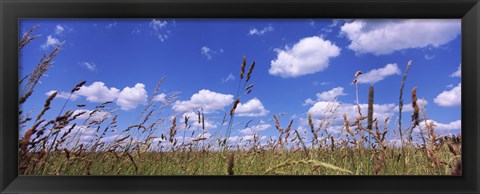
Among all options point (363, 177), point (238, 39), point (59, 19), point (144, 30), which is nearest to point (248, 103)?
point (238, 39)

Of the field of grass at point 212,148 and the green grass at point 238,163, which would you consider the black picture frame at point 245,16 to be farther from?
the green grass at point 238,163

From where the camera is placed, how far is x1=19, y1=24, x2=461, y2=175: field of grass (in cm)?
176

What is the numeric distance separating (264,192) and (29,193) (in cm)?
87

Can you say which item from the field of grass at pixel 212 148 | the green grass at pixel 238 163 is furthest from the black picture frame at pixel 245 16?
the green grass at pixel 238 163

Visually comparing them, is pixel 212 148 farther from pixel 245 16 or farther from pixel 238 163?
pixel 245 16

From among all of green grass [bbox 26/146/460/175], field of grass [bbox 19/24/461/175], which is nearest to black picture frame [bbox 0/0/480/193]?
field of grass [bbox 19/24/461/175]

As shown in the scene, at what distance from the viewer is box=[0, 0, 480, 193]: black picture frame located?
1.52 m

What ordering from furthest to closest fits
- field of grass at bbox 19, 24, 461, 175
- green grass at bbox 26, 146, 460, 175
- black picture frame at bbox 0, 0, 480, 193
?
green grass at bbox 26, 146, 460, 175 → field of grass at bbox 19, 24, 461, 175 → black picture frame at bbox 0, 0, 480, 193

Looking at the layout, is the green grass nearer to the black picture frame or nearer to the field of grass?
the field of grass

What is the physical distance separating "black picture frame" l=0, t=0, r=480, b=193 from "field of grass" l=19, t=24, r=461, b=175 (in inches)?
3.7

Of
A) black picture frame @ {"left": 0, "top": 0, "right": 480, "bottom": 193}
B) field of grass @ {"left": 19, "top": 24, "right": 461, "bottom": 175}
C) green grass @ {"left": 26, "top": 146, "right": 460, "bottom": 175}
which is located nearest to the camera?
black picture frame @ {"left": 0, "top": 0, "right": 480, "bottom": 193}

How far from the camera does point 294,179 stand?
5.02 feet

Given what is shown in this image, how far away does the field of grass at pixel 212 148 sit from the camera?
1.76 metres

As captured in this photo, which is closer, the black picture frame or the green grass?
the black picture frame
